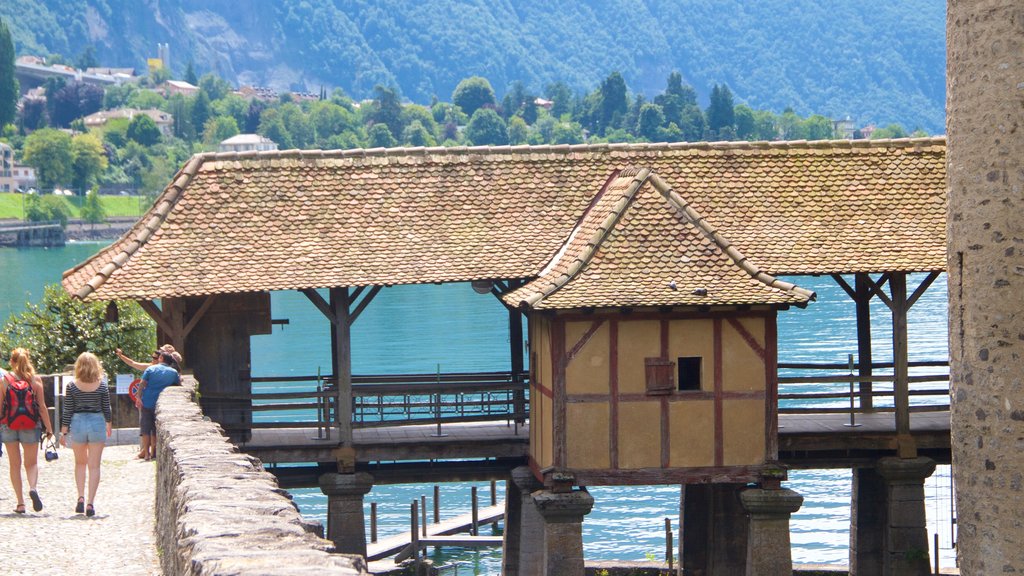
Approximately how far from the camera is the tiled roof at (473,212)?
24.3 m

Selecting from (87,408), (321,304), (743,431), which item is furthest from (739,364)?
(87,408)

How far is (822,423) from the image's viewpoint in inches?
1019

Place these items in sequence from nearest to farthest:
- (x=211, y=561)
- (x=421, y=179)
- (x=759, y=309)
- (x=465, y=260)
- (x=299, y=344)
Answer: (x=211, y=561) → (x=759, y=309) → (x=465, y=260) → (x=421, y=179) → (x=299, y=344)

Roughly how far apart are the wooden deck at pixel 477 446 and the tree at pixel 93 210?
542 ft

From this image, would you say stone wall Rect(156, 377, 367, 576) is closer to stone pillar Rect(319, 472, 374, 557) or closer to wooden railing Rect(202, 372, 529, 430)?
wooden railing Rect(202, 372, 529, 430)

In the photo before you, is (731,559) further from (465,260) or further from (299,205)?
(299,205)

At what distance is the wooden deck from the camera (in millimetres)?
24719

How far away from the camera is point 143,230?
24781 millimetres

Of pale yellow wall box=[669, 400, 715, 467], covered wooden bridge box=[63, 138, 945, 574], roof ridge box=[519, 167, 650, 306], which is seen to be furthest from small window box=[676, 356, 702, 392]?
roof ridge box=[519, 167, 650, 306]

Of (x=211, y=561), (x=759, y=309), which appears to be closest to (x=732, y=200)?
(x=759, y=309)

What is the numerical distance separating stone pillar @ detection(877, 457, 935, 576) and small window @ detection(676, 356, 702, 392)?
3.82 m


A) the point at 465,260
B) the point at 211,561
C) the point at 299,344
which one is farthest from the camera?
the point at 299,344

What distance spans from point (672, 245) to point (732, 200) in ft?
8.13

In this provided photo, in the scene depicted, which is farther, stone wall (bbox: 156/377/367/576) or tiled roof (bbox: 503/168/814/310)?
tiled roof (bbox: 503/168/814/310)
